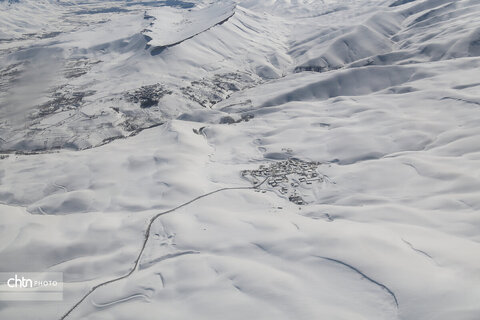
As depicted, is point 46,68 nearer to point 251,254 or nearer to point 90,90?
point 90,90

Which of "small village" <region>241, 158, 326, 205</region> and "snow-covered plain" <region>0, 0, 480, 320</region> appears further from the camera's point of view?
"small village" <region>241, 158, 326, 205</region>
